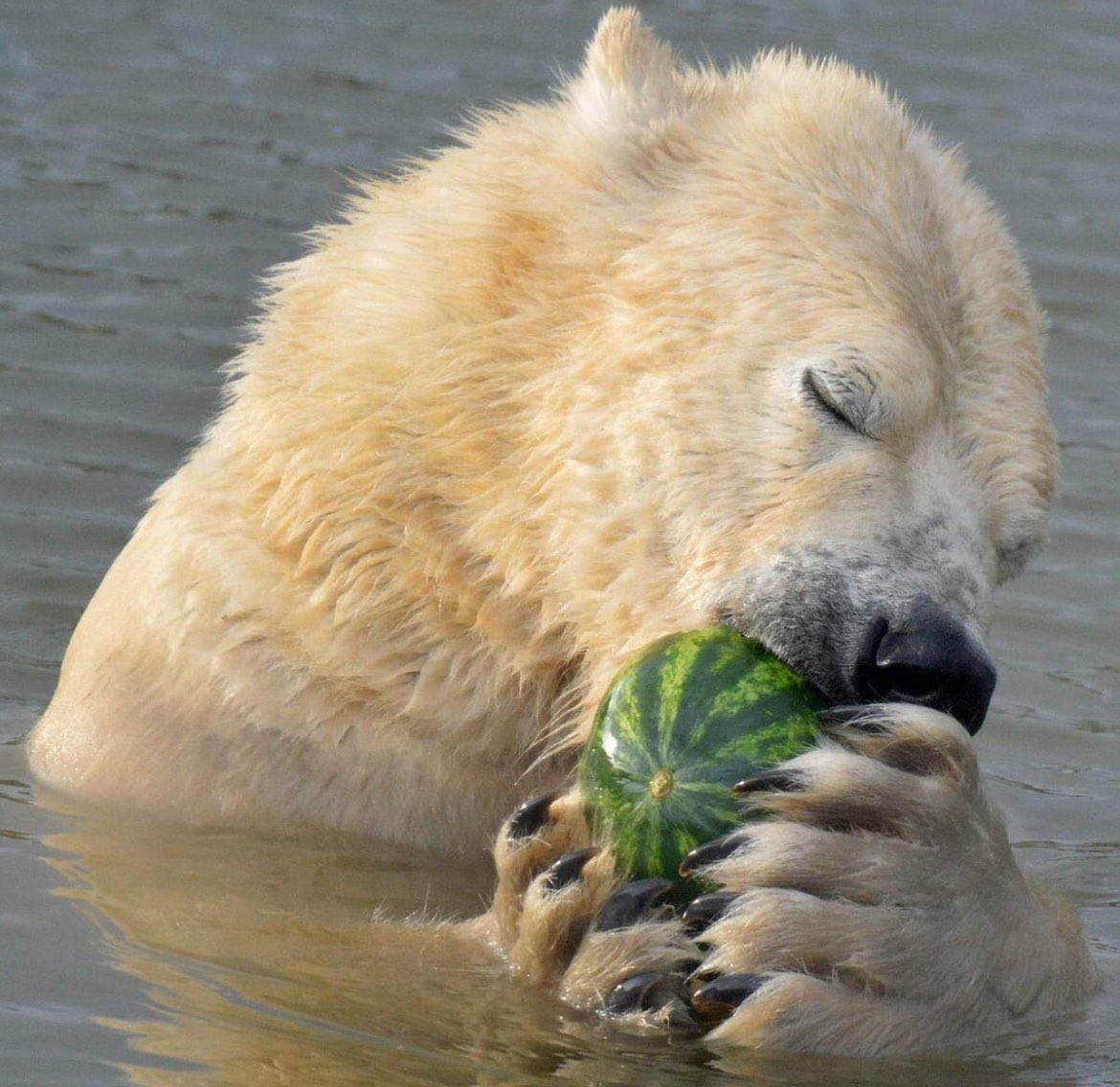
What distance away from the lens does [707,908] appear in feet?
11.7

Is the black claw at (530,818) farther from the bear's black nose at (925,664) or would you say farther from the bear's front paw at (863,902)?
the bear's black nose at (925,664)

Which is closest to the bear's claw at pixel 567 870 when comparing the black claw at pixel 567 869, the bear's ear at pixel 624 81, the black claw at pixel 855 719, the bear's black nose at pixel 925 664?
the black claw at pixel 567 869

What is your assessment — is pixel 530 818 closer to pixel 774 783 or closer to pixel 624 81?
pixel 774 783

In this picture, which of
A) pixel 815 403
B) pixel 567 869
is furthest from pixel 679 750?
pixel 815 403

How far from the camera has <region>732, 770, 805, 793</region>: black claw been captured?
357 centimetres

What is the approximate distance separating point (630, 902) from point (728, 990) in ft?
0.67

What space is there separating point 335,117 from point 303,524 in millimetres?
6621

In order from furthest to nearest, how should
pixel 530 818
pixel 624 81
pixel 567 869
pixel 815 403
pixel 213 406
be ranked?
pixel 213 406
pixel 624 81
pixel 815 403
pixel 530 818
pixel 567 869

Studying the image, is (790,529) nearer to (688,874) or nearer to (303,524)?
(688,874)

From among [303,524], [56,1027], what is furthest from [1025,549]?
[56,1027]

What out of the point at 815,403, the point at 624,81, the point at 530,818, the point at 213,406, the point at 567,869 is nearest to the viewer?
the point at 567,869

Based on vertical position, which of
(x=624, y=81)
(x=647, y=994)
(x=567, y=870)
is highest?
(x=624, y=81)

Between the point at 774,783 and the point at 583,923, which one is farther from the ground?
the point at 774,783

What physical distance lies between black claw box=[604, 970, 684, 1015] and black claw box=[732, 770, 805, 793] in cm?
32
